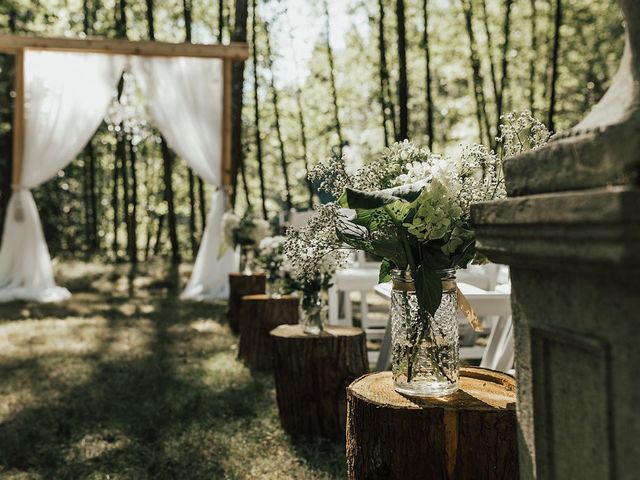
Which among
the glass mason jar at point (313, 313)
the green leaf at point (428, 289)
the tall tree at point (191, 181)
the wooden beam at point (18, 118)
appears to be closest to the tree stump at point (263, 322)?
the glass mason jar at point (313, 313)

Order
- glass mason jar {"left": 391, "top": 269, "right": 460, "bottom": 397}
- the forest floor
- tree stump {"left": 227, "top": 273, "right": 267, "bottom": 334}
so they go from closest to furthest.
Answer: glass mason jar {"left": 391, "top": 269, "right": 460, "bottom": 397} < the forest floor < tree stump {"left": 227, "top": 273, "right": 267, "bottom": 334}

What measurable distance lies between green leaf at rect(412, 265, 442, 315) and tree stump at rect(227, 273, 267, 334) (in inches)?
151

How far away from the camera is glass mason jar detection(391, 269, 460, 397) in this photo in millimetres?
1549

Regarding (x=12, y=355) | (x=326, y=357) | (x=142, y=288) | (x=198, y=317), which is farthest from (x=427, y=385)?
(x=142, y=288)

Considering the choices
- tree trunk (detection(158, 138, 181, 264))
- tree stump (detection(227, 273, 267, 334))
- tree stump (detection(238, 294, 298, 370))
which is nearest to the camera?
tree stump (detection(238, 294, 298, 370))

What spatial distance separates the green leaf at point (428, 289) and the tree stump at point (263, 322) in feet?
8.35

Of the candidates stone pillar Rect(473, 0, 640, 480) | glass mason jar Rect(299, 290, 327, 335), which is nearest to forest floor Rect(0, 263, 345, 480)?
glass mason jar Rect(299, 290, 327, 335)

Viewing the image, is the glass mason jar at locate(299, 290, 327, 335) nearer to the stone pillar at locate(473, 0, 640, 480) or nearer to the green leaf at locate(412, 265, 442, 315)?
the green leaf at locate(412, 265, 442, 315)

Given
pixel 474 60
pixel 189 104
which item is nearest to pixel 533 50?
pixel 474 60

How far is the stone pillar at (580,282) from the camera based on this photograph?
71cm

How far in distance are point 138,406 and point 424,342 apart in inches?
83.9

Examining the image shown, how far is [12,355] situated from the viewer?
4285 millimetres

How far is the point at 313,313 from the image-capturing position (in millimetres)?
2957

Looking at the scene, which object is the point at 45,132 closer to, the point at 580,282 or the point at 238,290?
the point at 238,290
